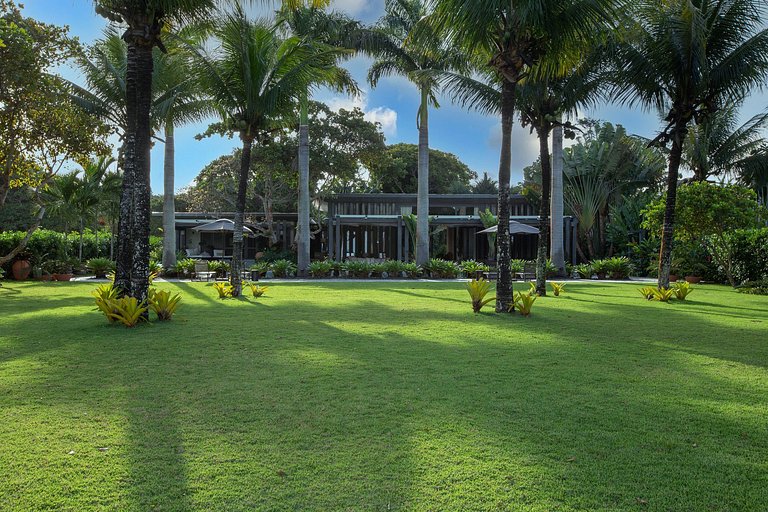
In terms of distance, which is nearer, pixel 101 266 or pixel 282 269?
pixel 101 266

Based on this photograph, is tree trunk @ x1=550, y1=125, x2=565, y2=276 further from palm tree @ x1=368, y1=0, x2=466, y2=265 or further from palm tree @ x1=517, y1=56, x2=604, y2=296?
palm tree @ x1=517, y1=56, x2=604, y2=296

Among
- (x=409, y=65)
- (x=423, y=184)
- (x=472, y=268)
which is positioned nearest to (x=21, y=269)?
(x=423, y=184)

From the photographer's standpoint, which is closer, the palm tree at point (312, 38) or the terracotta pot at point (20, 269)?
the terracotta pot at point (20, 269)

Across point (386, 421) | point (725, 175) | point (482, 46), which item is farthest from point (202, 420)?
point (725, 175)

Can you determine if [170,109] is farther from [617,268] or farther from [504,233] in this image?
[617,268]

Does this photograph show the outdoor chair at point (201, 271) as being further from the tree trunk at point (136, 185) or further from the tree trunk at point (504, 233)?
the tree trunk at point (504, 233)

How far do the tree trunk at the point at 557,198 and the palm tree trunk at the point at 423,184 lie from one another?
4913 millimetres

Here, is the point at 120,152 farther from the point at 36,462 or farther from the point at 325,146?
the point at 36,462

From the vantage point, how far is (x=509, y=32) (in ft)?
32.8

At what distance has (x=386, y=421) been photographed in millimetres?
4070

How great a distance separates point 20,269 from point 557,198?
64.7 feet

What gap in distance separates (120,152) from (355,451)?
21.0 metres

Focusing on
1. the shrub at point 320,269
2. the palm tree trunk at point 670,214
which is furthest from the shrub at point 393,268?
the palm tree trunk at point 670,214

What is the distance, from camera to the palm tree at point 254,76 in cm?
1309
